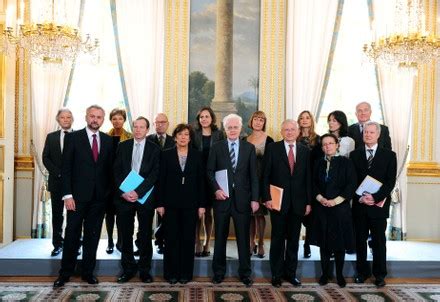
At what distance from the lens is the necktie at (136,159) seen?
15.0 ft

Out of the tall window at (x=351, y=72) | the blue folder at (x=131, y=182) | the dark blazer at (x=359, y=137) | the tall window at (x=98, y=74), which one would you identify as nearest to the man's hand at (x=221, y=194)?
the blue folder at (x=131, y=182)

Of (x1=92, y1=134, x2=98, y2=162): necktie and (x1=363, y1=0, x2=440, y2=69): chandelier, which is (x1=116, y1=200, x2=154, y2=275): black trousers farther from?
(x1=363, y1=0, x2=440, y2=69): chandelier

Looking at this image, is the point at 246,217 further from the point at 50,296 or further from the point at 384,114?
the point at 384,114

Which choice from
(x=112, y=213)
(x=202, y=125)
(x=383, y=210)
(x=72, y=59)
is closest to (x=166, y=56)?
(x=72, y=59)

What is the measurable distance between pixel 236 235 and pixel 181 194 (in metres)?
0.62

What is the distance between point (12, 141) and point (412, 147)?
4993 millimetres

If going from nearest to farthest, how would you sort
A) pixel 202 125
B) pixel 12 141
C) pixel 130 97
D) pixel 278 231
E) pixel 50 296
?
pixel 50 296, pixel 278 231, pixel 202 125, pixel 12 141, pixel 130 97

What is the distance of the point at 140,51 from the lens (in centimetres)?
635

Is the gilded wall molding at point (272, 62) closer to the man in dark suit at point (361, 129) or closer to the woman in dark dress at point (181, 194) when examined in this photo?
the man in dark suit at point (361, 129)

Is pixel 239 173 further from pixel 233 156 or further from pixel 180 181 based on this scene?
pixel 180 181

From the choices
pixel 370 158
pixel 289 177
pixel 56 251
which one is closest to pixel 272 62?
pixel 370 158

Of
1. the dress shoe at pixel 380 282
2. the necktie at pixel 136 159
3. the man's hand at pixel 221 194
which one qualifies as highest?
the necktie at pixel 136 159

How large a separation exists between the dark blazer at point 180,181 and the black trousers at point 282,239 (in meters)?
0.73

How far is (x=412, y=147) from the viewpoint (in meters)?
6.68
